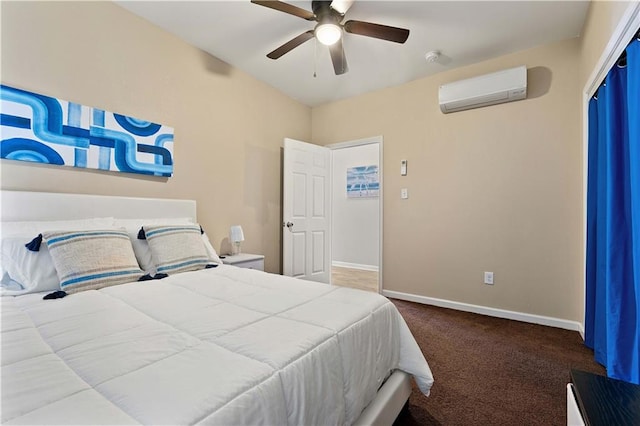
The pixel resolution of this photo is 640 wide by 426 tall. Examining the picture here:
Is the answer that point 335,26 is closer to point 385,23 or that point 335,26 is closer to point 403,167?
point 385,23

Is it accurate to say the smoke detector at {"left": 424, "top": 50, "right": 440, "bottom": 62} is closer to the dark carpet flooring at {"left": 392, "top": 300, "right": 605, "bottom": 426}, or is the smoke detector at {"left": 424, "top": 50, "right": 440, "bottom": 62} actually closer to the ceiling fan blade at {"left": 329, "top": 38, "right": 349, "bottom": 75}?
the ceiling fan blade at {"left": 329, "top": 38, "right": 349, "bottom": 75}

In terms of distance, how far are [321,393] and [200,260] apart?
5.10 feet

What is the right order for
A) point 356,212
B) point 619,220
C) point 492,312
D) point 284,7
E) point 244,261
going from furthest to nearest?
point 356,212 < point 492,312 < point 244,261 < point 284,7 < point 619,220

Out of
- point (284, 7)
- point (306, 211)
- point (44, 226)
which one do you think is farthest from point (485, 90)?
point (44, 226)

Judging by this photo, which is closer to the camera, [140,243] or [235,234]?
[140,243]

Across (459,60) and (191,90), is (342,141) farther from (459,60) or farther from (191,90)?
(191,90)

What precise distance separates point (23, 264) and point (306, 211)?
2785 mm

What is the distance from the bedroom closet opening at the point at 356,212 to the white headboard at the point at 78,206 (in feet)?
10.7

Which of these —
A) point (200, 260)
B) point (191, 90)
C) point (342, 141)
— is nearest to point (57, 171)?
point (200, 260)

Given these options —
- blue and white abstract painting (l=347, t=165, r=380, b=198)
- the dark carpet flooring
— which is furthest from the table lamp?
blue and white abstract painting (l=347, t=165, r=380, b=198)

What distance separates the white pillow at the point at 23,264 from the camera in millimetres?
1593

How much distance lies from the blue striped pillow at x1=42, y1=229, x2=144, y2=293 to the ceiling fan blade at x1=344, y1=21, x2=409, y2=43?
2.19 meters

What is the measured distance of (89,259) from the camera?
5.50ft

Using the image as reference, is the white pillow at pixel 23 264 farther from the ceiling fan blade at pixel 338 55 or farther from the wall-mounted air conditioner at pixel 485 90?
the wall-mounted air conditioner at pixel 485 90
